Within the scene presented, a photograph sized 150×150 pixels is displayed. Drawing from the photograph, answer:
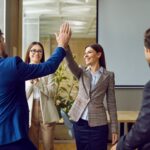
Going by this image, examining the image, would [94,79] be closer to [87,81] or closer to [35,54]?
[87,81]

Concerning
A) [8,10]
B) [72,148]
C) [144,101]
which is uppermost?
[8,10]

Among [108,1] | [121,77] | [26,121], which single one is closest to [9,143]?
[26,121]

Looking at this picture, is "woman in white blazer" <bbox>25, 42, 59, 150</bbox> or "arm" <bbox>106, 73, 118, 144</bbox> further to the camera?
"woman in white blazer" <bbox>25, 42, 59, 150</bbox>

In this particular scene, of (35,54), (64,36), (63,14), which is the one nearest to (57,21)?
(63,14)

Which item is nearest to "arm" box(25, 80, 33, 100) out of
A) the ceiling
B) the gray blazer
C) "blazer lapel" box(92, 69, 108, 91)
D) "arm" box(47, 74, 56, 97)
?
"arm" box(47, 74, 56, 97)

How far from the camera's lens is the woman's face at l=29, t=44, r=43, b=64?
3.01m

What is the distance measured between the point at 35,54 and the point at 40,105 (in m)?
0.50

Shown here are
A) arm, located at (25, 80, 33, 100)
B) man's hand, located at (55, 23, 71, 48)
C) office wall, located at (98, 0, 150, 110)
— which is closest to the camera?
man's hand, located at (55, 23, 71, 48)

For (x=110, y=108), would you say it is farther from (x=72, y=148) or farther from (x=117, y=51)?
→ (x=117, y=51)

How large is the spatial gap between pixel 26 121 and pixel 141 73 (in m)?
3.12

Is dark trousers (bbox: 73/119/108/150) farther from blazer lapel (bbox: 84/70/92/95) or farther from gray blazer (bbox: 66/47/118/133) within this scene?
blazer lapel (bbox: 84/70/92/95)

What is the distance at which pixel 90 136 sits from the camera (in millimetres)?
2354

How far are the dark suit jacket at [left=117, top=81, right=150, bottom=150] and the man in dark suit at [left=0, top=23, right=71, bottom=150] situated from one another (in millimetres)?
625

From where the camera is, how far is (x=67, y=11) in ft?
16.3
